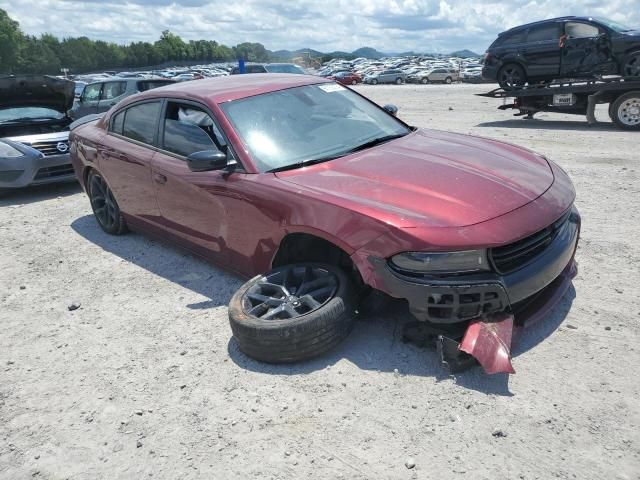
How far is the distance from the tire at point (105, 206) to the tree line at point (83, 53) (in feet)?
320

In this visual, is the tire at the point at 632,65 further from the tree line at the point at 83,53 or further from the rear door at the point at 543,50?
the tree line at the point at 83,53

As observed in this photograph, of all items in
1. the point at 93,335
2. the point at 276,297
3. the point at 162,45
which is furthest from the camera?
the point at 162,45

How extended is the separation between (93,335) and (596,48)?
40.1 feet

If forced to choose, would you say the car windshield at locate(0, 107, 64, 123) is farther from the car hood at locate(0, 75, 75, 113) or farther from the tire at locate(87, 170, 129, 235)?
the tire at locate(87, 170, 129, 235)

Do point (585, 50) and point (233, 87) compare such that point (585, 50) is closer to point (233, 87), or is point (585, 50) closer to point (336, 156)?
point (233, 87)

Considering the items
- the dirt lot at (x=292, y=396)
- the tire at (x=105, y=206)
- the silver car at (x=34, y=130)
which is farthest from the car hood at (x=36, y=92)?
the dirt lot at (x=292, y=396)

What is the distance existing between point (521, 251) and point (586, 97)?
10309 millimetres

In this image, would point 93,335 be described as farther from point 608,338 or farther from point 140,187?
point 608,338

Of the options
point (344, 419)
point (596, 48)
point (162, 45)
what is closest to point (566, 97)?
point (596, 48)

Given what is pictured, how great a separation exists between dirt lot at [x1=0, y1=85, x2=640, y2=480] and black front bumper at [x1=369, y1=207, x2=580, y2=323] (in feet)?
1.19

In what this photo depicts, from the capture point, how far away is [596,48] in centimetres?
1191

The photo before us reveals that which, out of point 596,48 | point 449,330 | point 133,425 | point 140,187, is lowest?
point 133,425

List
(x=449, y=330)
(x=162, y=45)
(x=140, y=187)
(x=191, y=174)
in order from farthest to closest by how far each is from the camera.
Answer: (x=162, y=45), (x=140, y=187), (x=191, y=174), (x=449, y=330)

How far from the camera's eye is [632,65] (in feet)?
37.2
